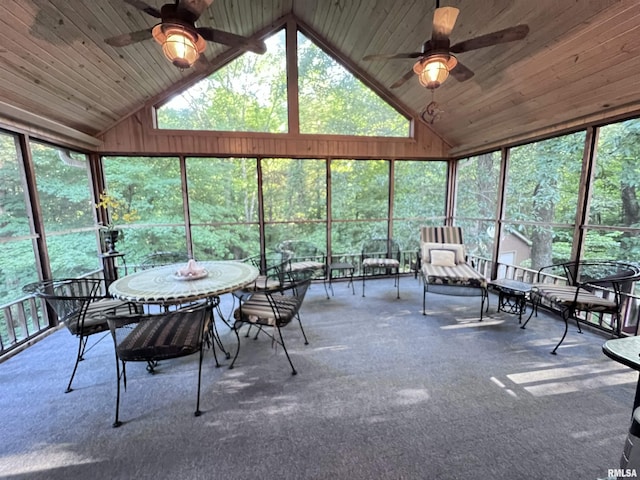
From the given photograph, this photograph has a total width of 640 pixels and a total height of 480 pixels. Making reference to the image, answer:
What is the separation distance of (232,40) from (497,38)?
2110 mm

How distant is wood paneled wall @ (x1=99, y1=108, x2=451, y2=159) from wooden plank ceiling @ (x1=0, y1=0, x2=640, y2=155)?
24 centimetres

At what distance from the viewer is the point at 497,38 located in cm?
208

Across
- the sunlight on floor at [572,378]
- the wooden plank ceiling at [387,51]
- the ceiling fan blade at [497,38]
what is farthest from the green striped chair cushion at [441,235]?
the ceiling fan blade at [497,38]

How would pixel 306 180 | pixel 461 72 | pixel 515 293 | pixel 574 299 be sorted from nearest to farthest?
pixel 461 72 < pixel 574 299 < pixel 515 293 < pixel 306 180

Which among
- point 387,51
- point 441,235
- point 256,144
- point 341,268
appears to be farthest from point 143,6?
point 441,235

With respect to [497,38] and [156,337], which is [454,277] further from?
[156,337]

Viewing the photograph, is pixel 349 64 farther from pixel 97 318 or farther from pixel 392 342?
pixel 97 318

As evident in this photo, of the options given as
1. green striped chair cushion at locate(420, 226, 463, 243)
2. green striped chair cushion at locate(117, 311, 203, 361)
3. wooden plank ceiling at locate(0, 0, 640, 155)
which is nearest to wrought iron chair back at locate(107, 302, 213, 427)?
green striped chair cushion at locate(117, 311, 203, 361)

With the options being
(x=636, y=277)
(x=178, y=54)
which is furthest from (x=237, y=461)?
(x=636, y=277)

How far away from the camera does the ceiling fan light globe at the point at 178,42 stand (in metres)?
1.90

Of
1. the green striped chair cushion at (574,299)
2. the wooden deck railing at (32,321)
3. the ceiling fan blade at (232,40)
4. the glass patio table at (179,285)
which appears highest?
the ceiling fan blade at (232,40)

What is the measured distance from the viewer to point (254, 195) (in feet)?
15.7

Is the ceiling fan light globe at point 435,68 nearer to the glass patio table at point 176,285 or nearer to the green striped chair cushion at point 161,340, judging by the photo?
the glass patio table at point 176,285

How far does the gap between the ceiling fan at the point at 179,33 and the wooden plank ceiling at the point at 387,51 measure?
0.93 meters
